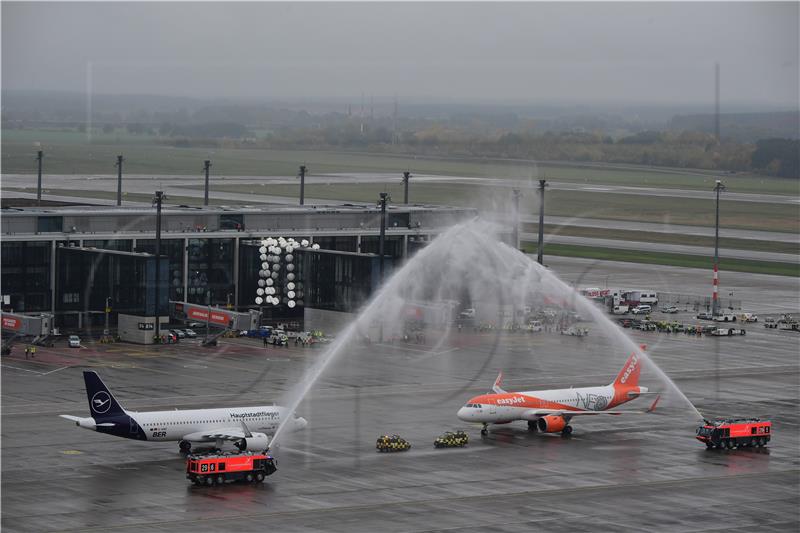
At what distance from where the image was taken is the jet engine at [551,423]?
90812 mm

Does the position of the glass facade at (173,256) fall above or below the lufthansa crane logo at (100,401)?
above

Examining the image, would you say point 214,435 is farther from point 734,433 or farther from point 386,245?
point 386,245

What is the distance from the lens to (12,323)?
397ft

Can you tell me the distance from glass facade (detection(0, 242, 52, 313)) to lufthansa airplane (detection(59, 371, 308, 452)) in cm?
5064

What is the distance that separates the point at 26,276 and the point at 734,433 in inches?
2727

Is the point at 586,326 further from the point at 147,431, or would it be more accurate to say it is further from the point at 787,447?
the point at 147,431

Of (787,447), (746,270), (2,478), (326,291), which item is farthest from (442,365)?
(746,270)

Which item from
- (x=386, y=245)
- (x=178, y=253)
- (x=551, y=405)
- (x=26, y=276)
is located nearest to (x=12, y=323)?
(x=26, y=276)

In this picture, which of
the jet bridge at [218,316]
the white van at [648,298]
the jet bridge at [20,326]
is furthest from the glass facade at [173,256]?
the white van at [648,298]

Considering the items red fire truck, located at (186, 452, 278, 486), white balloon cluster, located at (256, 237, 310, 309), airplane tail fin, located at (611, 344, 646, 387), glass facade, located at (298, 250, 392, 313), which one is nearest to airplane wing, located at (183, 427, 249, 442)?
red fire truck, located at (186, 452, 278, 486)

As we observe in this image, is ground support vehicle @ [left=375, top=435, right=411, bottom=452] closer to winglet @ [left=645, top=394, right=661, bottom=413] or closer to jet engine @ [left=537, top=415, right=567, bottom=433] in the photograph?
jet engine @ [left=537, top=415, right=567, bottom=433]

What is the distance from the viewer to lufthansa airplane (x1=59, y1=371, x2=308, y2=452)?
80500 millimetres

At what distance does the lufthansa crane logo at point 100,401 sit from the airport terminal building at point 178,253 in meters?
48.2

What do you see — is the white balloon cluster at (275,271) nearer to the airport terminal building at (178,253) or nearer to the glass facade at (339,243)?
the airport terminal building at (178,253)
